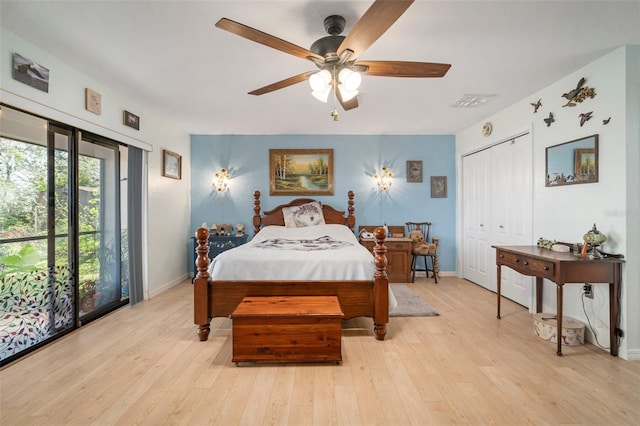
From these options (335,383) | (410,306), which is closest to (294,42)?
(335,383)

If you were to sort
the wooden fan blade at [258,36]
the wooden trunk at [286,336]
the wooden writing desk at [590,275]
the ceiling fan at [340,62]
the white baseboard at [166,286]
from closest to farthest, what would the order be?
the wooden fan blade at [258,36] → the ceiling fan at [340,62] → the wooden trunk at [286,336] → the wooden writing desk at [590,275] → the white baseboard at [166,286]

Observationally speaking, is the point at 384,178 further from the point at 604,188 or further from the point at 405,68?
the point at 405,68

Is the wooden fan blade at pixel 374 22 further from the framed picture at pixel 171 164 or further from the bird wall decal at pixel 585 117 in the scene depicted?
the framed picture at pixel 171 164

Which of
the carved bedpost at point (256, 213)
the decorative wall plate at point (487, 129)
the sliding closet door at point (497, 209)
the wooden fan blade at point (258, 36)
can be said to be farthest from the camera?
the carved bedpost at point (256, 213)

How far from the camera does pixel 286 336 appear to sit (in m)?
2.25

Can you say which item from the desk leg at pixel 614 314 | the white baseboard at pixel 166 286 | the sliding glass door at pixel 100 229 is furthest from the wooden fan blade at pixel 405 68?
the white baseboard at pixel 166 286

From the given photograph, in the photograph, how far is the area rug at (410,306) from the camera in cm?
335

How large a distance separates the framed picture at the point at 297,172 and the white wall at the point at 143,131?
1530 millimetres

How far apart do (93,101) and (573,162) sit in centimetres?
488

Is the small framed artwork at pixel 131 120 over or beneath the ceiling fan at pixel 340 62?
over

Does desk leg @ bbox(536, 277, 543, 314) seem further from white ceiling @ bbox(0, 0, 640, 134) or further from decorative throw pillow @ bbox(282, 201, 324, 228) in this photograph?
decorative throw pillow @ bbox(282, 201, 324, 228)

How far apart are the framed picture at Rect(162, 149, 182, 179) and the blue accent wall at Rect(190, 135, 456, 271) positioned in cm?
44

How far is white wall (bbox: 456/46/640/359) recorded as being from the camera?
2.37 meters

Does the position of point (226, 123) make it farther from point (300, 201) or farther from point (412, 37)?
point (412, 37)
